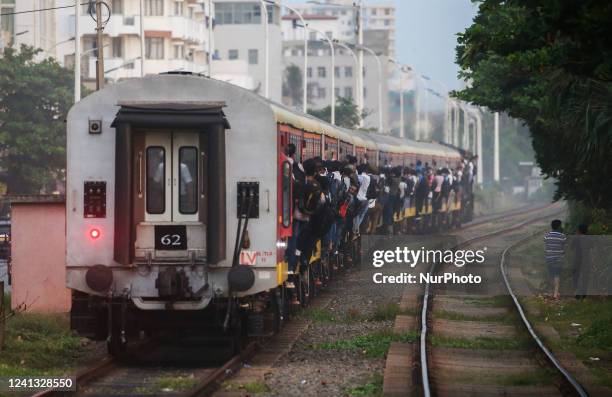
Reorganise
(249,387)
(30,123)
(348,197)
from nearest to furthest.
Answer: (249,387)
(348,197)
(30,123)

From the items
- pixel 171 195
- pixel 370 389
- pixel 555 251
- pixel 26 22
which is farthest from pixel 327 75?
pixel 370 389

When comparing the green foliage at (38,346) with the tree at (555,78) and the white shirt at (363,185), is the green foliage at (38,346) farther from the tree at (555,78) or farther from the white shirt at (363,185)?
the white shirt at (363,185)

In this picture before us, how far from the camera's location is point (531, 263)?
113 feet

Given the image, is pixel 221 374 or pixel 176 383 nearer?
pixel 176 383

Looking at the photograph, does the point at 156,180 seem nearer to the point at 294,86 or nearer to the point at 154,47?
the point at 154,47

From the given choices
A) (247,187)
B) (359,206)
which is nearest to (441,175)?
(359,206)

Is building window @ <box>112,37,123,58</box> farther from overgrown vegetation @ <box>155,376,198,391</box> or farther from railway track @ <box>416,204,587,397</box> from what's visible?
overgrown vegetation @ <box>155,376,198,391</box>

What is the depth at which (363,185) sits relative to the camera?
27.8 metres

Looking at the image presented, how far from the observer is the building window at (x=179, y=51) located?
283 feet

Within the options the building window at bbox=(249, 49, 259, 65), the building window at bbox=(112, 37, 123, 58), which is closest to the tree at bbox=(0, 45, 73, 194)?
the building window at bbox=(112, 37, 123, 58)

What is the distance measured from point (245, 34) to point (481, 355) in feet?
289

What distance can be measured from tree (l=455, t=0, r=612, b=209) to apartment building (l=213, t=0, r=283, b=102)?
73560mm

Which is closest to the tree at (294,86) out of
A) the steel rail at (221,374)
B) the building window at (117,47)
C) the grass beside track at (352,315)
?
the building window at (117,47)

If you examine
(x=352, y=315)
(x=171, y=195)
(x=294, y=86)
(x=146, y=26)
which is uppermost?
(x=294, y=86)
